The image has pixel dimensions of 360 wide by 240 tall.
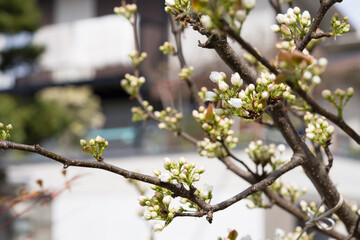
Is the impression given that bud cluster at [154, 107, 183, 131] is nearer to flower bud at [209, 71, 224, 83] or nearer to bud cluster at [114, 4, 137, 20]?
bud cluster at [114, 4, 137, 20]

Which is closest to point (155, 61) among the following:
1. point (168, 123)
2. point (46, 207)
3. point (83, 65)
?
point (83, 65)

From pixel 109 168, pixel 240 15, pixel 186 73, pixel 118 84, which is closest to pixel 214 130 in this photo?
pixel 186 73

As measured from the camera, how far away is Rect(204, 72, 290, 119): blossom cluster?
0.57m

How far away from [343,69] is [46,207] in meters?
5.10

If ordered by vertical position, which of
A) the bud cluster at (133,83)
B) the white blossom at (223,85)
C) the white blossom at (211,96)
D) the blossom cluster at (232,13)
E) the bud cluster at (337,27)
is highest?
the bud cluster at (133,83)

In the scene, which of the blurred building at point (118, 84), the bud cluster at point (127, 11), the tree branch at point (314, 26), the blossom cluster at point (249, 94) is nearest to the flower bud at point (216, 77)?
the blossom cluster at point (249, 94)

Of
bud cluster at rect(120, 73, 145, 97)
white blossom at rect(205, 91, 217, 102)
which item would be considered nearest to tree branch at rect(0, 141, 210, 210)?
white blossom at rect(205, 91, 217, 102)

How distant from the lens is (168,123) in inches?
41.2

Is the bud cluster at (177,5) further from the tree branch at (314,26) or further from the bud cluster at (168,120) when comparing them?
the bud cluster at (168,120)

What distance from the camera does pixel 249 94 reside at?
0.57 metres

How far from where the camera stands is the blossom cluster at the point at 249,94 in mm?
567

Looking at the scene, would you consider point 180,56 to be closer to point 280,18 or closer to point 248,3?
point 280,18

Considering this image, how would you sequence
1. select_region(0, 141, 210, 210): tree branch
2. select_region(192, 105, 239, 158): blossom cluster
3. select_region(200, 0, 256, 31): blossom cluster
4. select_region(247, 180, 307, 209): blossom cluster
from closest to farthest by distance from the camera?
select_region(200, 0, 256, 31): blossom cluster → select_region(0, 141, 210, 210): tree branch → select_region(192, 105, 239, 158): blossom cluster → select_region(247, 180, 307, 209): blossom cluster

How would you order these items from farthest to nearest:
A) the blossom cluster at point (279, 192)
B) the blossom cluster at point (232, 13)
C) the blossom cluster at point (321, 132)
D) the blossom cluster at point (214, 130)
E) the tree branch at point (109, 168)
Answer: the blossom cluster at point (279, 192)
the blossom cluster at point (214, 130)
the blossom cluster at point (321, 132)
the tree branch at point (109, 168)
the blossom cluster at point (232, 13)
